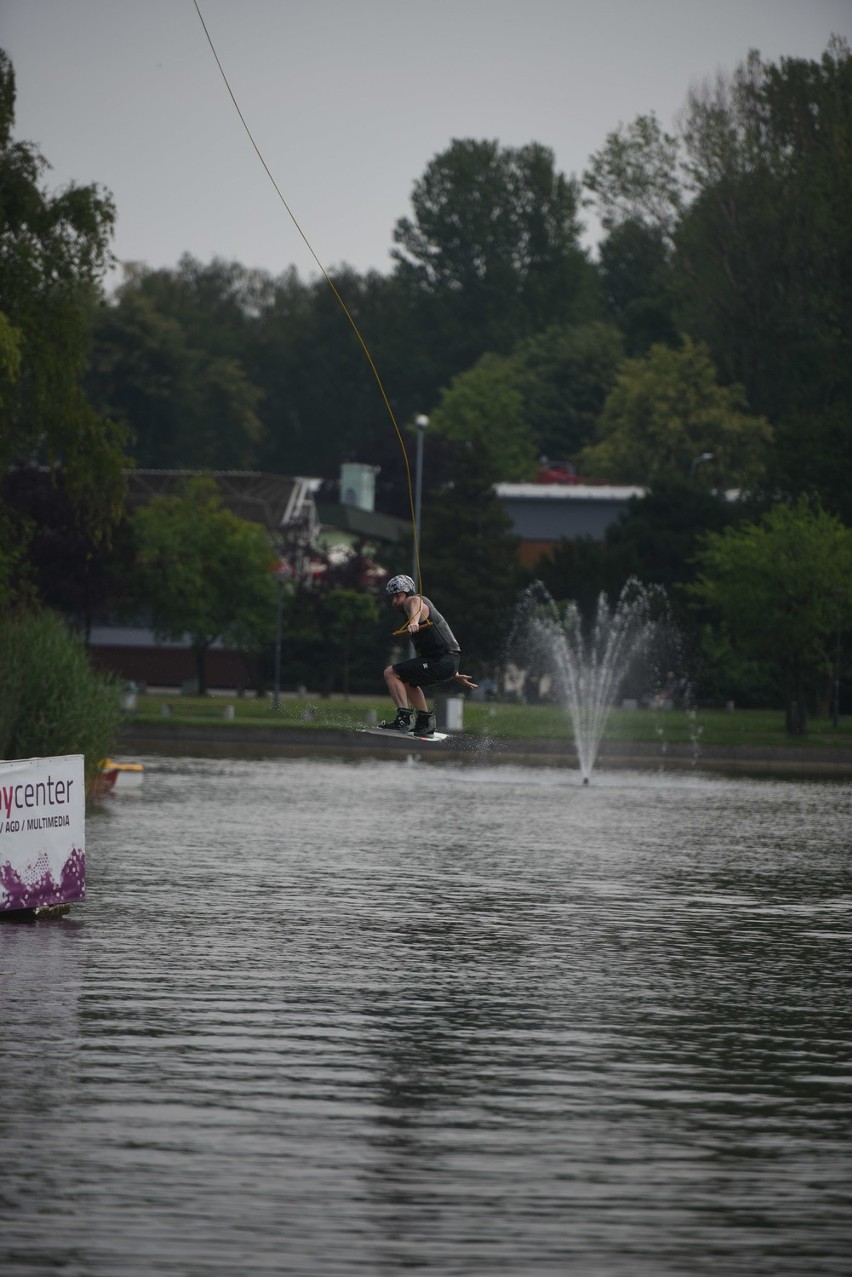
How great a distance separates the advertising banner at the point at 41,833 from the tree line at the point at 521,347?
14.6m

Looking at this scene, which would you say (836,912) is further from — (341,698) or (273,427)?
(273,427)

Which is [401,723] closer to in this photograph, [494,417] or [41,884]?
[41,884]

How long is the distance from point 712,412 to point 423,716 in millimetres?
82266

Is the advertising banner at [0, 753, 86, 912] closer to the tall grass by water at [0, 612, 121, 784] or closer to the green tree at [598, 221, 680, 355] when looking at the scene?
the tall grass by water at [0, 612, 121, 784]

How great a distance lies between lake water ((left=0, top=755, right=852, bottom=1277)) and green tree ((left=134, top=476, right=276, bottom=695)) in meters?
55.1

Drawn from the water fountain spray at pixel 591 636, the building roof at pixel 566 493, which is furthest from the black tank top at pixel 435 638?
the building roof at pixel 566 493

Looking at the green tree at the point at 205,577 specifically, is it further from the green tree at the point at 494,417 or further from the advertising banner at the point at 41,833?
the advertising banner at the point at 41,833

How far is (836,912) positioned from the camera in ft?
74.6

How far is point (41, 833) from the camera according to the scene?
67.3 feet

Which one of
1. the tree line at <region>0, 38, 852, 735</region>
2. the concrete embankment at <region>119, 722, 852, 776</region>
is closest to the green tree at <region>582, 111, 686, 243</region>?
the tree line at <region>0, 38, 852, 735</region>

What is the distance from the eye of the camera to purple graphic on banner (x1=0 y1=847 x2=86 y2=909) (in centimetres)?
2041

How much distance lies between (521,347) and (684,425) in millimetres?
31760

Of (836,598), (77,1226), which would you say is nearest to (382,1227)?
(77,1226)

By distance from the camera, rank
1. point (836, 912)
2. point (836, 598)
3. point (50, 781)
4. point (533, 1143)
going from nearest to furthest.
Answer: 1. point (533, 1143)
2. point (50, 781)
3. point (836, 912)
4. point (836, 598)
